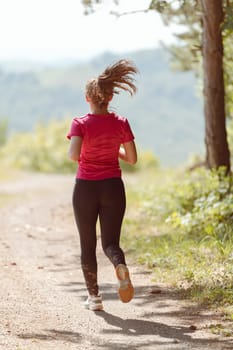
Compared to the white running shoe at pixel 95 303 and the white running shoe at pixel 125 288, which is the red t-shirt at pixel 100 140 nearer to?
the white running shoe at pixel 125 288

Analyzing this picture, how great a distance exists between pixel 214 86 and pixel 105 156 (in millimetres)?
5939

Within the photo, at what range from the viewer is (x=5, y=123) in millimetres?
121625

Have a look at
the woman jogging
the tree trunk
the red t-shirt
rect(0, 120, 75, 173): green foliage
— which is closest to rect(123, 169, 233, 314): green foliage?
the tree trunk

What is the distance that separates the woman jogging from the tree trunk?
544 cm

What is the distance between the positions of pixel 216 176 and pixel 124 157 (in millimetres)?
5198

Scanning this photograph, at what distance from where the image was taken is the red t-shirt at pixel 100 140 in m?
6.91

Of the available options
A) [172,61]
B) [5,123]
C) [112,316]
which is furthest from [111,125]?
[5,123]

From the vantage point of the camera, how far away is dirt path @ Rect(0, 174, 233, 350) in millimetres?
6223

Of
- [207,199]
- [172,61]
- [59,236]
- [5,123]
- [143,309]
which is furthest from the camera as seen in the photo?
[5,123]

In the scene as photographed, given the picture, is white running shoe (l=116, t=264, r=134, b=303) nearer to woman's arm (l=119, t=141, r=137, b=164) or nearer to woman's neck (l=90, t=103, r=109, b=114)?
woman's arm (l=119, t=141, r=137, b=164)

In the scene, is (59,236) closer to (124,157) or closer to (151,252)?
(151,252)

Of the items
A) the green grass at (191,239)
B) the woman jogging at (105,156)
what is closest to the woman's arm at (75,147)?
the woman jogging at (105,156)

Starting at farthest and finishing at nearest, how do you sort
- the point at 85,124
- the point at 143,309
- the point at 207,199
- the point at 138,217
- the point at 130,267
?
1. the point at 138,217
2. the point at 207,199
3. the point at 130,267
4. the point at 143,309
5. the point at 85,124

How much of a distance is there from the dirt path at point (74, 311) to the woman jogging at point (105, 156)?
18.9 inches
